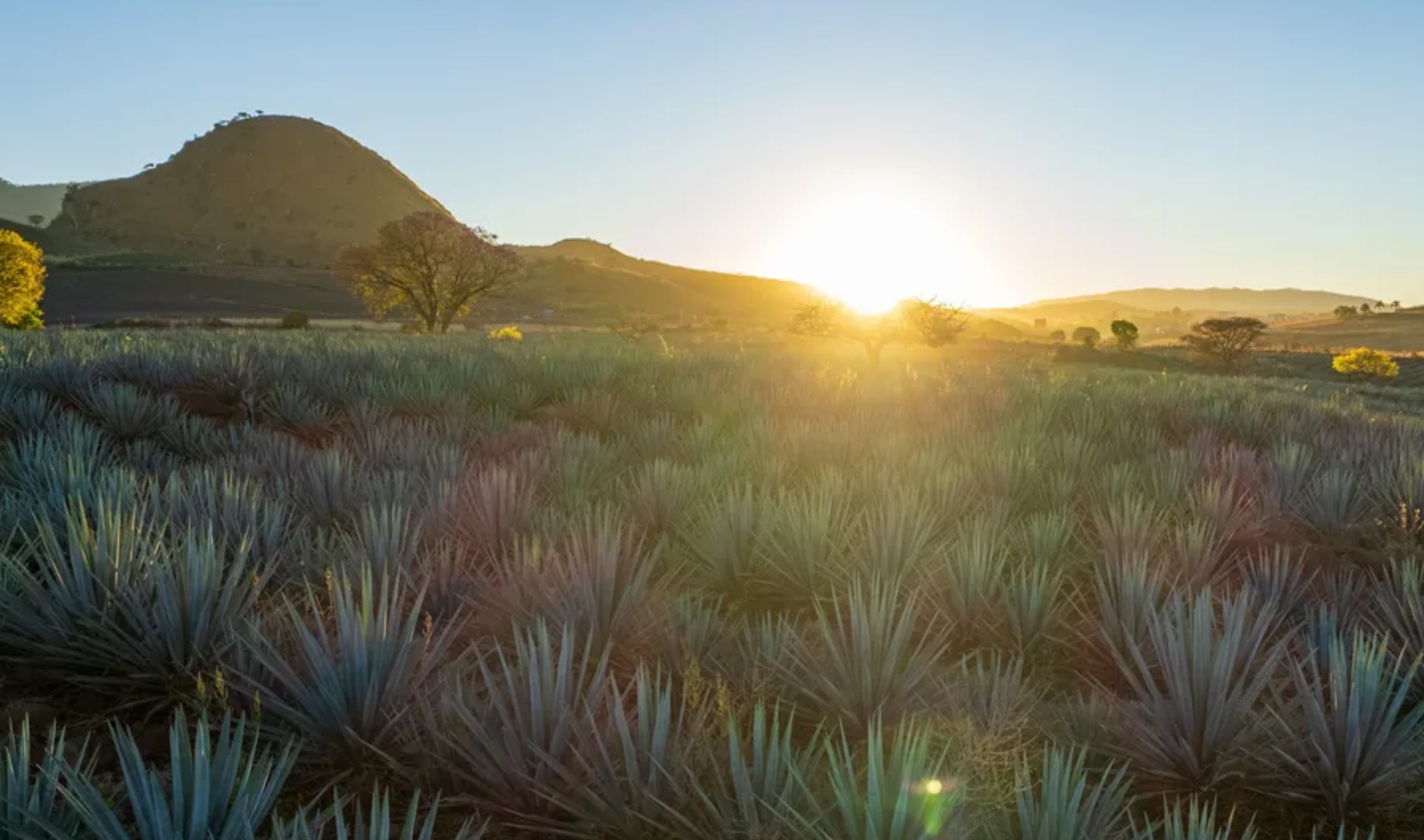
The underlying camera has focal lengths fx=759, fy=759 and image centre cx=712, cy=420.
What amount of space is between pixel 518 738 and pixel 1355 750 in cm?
156

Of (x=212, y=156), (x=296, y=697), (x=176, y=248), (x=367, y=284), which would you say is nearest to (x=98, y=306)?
(x=367, y=284)

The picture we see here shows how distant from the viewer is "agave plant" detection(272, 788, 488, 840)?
914 mm

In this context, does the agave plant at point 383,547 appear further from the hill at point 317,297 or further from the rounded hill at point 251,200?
A: the rounded hill at point 251,200

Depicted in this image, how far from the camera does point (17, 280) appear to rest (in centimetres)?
2781

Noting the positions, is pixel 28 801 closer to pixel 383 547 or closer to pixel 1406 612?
pixel 383 547

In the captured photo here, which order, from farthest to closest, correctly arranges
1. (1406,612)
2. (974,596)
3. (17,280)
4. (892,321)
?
(892,321) < (17,280) < (974,596) < (1406,612)

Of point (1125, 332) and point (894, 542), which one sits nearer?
point (894, 542)

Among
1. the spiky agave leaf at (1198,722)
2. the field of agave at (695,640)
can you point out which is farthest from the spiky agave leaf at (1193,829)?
the spiky agave leaf at (1198,722)

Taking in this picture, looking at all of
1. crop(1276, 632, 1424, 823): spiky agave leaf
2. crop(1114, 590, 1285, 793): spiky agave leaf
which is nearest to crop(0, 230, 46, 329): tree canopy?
crop(1114, 590, 1285, 793): spiky agave leaf

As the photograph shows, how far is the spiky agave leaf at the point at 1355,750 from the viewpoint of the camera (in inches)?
56.9

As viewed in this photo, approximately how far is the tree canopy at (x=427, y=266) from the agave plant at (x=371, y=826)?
44586 mm

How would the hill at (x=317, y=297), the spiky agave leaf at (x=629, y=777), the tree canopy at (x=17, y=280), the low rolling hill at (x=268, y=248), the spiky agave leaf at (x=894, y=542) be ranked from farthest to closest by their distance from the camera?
the low rolling hill at (x=268, y=248) < the hill at (x=317, y=297) < the tree canopy at (x=17, y=280) < the spiky agave leaf at (x=894, y=542) < the spiky agave leaf at (x=629, y=777)

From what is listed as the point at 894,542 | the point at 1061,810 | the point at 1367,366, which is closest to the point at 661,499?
the point at 894,542

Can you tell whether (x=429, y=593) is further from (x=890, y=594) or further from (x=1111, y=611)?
(x=1111, y=611)
